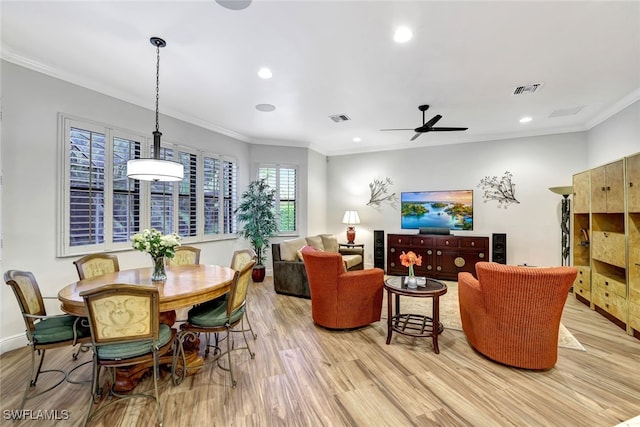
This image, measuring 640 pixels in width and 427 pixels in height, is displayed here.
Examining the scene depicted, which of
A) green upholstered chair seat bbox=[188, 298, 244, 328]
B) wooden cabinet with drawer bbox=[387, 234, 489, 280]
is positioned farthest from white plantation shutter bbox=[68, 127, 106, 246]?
wooden cabinet with drawer bbox=[387, 234, 489, 280]

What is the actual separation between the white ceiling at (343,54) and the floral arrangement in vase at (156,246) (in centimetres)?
189

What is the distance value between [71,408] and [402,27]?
4048 mm

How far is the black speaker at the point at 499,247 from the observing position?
5438mm

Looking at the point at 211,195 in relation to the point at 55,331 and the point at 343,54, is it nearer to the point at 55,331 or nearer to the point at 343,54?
the point at 55,331

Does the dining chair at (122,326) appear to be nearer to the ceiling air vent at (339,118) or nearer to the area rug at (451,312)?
the area rug at (451,312)

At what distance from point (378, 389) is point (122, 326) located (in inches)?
78.1

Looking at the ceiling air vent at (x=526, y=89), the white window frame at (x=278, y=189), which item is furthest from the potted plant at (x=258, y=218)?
the ceiling air vent at (x=526, y=89)

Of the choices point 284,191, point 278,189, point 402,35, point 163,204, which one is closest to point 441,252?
point 284,191

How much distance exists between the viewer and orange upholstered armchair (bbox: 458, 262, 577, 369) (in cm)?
231

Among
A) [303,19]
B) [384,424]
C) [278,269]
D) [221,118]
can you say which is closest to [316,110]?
[221,118]

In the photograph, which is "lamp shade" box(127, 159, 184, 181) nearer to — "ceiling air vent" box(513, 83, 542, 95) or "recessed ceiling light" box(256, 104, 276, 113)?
"recessed ceiling light" box(256, 104, 276, 113)

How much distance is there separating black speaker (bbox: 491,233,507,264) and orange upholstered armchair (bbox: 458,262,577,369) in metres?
3.31

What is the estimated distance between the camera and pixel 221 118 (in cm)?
489

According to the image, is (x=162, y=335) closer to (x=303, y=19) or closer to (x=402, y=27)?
(x=303, y=19)
